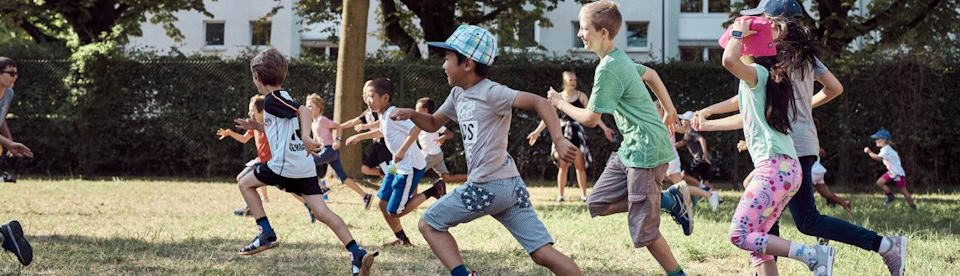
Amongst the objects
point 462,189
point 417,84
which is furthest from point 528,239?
point 417,84

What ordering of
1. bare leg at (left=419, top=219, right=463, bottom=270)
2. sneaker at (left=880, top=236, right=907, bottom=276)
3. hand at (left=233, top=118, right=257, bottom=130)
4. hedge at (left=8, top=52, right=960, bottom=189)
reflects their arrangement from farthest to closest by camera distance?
hedge at (left=8, top=52, right=960, bottom=189) < hand at (left=233, top=118, right=257, bottom=130) < sneaker at (left=880, top=236, right=907, bottom=276) < bare leg at (left=419, top=219, right=463, bottom=270)

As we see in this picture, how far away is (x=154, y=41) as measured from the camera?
3703 centimetres

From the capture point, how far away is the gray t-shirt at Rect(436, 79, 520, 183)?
16.7 ft

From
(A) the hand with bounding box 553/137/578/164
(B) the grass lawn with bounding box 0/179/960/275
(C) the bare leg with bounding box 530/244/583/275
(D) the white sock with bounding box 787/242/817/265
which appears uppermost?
(A) the hand with bounding box 553/137/578/164

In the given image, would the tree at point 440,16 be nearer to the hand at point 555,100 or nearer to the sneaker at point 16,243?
the sneaker at point 16,243

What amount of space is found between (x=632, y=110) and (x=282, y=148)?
2366mm

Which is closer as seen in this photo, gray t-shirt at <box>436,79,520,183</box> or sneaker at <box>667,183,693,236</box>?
gray t-shirt at <box>436,79,520,183</box>

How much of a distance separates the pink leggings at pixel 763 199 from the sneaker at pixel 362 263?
6.89 feet

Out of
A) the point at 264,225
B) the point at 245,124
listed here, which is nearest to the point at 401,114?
the point at 245,124

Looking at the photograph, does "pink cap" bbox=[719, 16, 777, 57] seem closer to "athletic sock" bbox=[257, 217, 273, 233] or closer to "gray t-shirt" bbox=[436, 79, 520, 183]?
"gray t-shirt" bbox=[436, 79, 520, 183]

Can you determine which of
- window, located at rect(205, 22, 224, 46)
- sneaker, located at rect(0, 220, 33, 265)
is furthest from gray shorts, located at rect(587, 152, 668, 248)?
window, located at rect(205, 22, 224, 46)

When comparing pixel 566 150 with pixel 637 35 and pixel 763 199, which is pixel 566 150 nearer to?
pixel 763 199

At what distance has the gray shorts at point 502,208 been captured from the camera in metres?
5.05

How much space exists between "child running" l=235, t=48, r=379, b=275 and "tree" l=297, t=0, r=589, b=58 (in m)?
13.4
